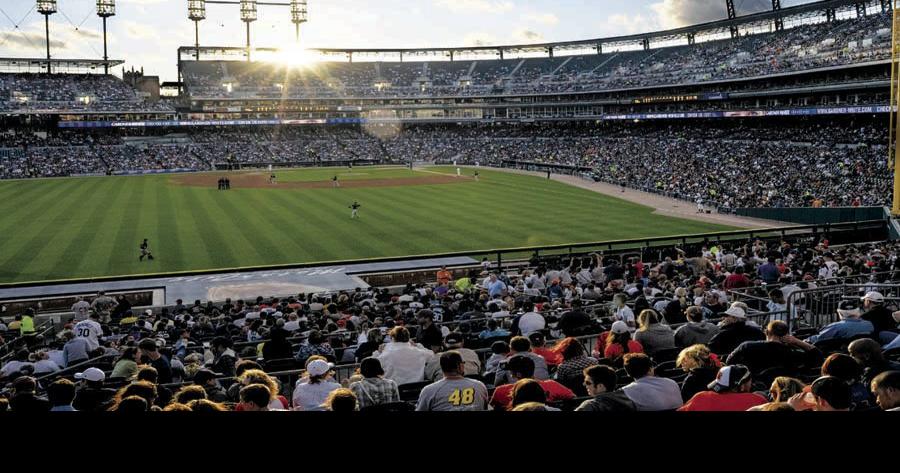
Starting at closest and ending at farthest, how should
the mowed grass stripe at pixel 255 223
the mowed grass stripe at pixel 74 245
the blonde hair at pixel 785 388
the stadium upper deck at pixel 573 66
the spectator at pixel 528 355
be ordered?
the blonde hair at pixel 785 388 < the spectator at pixel 528 355 < the mowed grass stripe at pixel 74 245 < the mowed grass stripe at pixel 255 223 < the stadium upper deck at pixel 573 66

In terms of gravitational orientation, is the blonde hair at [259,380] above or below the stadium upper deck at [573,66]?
below

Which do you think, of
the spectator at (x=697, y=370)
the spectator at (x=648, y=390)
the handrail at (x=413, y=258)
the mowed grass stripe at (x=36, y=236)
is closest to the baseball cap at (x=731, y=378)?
the spectator at (x=648, y=390)

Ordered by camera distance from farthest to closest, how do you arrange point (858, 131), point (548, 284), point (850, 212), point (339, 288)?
point (858, 131) < point (850, 212) < point (339, 288) < point (548, 284)

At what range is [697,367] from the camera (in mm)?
7273

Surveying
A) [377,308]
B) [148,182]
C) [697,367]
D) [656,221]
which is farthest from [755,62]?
[697,367]

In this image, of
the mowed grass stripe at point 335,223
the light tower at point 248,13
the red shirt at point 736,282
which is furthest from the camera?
the light tower at point 248,13

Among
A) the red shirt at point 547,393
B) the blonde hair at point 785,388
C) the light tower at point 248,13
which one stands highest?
the light tower at point 248,13

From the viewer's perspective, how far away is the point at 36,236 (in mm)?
38281

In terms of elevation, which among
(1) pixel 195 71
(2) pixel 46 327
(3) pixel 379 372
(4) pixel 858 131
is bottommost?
(2) pixel 46 327

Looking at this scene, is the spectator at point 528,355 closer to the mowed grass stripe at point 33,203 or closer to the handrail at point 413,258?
the handrail at point 413,258

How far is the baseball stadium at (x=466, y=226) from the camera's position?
303 inches

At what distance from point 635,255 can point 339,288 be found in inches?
435

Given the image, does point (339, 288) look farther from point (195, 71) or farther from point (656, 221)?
point (195, 71)

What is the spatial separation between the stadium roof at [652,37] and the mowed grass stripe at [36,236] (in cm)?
7055
